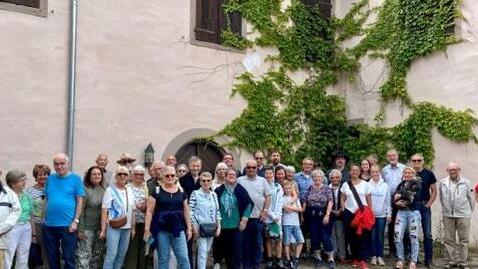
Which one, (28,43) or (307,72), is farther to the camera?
(307,72)

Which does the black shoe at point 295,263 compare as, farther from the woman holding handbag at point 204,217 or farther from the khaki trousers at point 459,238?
the khaki trousers at point 459,238

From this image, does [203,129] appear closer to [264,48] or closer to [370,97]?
[264,48]

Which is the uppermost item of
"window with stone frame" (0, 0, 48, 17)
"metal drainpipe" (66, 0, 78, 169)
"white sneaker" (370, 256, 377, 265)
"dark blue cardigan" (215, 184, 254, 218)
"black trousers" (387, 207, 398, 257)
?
"window with stone frame" (0, 0, 48, 17)

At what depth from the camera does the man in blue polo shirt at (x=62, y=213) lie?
7.21 m

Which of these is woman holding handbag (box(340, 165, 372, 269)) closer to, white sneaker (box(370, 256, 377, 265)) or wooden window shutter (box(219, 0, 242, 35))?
white sneaker (box(370, 256, 377, 265))

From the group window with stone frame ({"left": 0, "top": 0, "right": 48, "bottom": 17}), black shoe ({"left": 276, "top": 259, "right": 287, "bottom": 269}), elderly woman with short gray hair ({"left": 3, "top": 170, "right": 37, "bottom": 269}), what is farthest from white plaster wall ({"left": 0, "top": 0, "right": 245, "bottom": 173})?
black shoe ({"left": 276, "top": 259, "right": 287, "bottom": 269})

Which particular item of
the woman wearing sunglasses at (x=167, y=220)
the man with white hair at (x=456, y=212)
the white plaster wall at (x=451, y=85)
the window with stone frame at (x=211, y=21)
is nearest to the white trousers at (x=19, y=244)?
the woman wearing sunglasses at (x=167, y=220)

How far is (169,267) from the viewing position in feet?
23.9

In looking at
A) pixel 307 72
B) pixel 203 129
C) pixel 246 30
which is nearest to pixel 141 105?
pixel 203 129

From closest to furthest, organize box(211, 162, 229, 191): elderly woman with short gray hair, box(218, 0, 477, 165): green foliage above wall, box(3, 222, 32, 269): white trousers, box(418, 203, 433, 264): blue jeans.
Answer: box(3, 222, 32, 269): white trousers → box(211, 162, 229, 191): elderly woman with short gray hair → box(418, 203, 433, 264): blue jeans → box(218, 0, 477, 165): green foliage above wall

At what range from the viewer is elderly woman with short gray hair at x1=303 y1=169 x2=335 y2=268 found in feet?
29.5

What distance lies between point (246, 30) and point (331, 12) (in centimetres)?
279

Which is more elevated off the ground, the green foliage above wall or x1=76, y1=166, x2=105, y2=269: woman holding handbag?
the green foliage above wall

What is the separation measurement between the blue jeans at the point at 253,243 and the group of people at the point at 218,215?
1 cm
